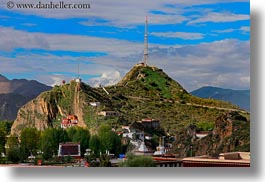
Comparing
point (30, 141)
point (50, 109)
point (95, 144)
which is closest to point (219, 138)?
point (95, 144)

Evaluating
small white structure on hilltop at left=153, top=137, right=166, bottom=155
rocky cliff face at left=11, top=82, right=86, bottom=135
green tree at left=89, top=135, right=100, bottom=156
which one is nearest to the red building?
rocky cliff face at left=11, top=82, right=86, bottom=135

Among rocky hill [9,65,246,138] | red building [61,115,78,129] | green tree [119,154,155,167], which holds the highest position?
rocky hill [9,65,246,138]

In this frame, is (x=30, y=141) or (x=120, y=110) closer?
(x=30, y=141)

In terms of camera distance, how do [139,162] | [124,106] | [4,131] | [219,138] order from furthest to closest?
[124,106] < [4,131] < [219,138] < [139,162]

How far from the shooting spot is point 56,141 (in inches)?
374

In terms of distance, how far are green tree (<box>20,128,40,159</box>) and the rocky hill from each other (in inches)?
2.8

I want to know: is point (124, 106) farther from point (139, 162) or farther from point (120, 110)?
point (139, 162)

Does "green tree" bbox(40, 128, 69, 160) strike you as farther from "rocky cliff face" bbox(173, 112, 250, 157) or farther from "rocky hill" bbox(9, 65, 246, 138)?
"rocky cliff face" bbox(173, 112, 250, 157)

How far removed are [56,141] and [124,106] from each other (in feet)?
2.84

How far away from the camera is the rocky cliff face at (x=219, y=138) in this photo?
9286 mm

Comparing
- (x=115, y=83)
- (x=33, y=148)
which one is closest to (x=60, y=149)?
(x=33, y=148)

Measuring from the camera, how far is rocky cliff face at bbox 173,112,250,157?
9286mm

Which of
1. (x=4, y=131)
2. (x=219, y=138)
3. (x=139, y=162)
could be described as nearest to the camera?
(x=139, y=162)

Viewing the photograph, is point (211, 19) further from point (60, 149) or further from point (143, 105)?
point (60, 149)
